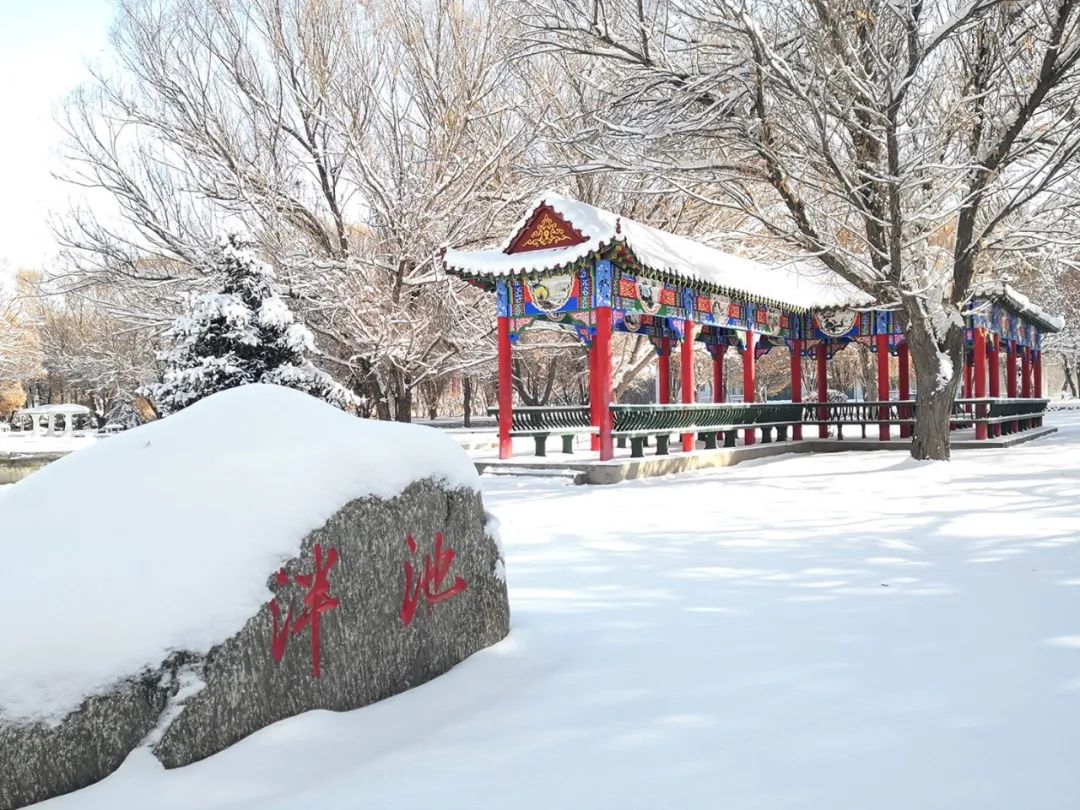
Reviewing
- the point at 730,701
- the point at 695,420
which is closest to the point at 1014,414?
the point at 695,420

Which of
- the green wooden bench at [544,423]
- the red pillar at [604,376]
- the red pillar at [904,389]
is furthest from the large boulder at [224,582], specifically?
the red pillar at [904,389]

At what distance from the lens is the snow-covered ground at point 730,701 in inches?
103

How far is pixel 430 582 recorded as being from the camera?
3668mm

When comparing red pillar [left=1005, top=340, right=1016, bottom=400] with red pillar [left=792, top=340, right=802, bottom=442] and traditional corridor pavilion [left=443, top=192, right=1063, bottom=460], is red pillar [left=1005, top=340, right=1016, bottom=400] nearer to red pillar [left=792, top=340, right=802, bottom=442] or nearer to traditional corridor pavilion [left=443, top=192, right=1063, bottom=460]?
traditional corridor pavilion [left=443, top=192, right=1063, bottom=460]

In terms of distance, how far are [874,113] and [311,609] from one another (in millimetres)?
8833

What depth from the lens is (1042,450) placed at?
15.0m

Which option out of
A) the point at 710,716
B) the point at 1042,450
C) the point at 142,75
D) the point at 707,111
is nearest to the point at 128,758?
the point at 710,716

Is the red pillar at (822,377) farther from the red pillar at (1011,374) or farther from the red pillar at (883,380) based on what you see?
the red pillar at (1011,374)

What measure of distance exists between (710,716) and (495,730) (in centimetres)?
81

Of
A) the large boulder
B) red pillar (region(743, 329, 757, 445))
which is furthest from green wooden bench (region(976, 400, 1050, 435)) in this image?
the large boulder

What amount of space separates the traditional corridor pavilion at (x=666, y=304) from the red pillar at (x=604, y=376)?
0.05 feet

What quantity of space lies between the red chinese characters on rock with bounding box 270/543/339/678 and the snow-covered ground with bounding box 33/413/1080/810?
0.86 ft

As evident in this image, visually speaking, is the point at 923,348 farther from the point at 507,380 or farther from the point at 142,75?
the point at 142,75

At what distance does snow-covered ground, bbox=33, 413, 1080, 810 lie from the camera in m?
2.62
